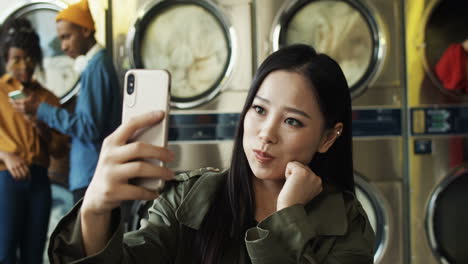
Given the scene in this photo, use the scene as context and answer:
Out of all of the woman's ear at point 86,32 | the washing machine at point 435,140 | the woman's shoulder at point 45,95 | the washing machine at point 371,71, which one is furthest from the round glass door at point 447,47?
the woman's shoulder at point 45,95

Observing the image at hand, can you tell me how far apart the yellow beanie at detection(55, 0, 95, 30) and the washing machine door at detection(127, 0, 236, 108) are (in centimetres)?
25

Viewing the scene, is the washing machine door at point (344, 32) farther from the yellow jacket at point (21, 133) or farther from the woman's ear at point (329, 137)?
the woman's ear at point (329, 137)

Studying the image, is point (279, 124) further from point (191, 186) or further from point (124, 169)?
point (124, 169)

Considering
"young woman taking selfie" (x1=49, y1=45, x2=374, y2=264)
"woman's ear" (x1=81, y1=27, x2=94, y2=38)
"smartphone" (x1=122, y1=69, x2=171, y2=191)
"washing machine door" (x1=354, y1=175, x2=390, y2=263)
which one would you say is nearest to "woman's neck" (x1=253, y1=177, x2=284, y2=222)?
"young woman taking selfie" (x1=49, y1=45, x2=374, y2=264)

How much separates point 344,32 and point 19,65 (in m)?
1.72

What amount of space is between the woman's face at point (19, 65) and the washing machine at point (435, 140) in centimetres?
201

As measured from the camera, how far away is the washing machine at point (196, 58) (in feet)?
8.10

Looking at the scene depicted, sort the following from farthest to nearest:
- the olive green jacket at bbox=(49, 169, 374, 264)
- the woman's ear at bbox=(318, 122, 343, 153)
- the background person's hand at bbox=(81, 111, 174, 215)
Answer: the woman's ear at bbox=(318, 122, 343, 153) < the olive green jacket at bbox=(49, 169, 374, 264) < the background person's hand at bbox=(81, 111, 174, 215)

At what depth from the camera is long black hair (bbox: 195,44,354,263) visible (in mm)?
996

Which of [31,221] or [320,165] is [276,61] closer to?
[320,165]

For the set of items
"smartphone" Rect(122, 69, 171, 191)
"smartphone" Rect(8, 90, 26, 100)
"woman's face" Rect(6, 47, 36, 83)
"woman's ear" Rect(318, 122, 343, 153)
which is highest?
"woman's face" Rect(6, 47, 36, 83)

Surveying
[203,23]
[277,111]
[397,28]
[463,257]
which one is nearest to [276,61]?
[277,111]

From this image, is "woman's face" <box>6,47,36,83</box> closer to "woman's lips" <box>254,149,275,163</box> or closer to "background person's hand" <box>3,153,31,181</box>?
"background person's hand" <box>3,153,31,181</box>

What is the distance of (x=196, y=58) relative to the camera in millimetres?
2484
